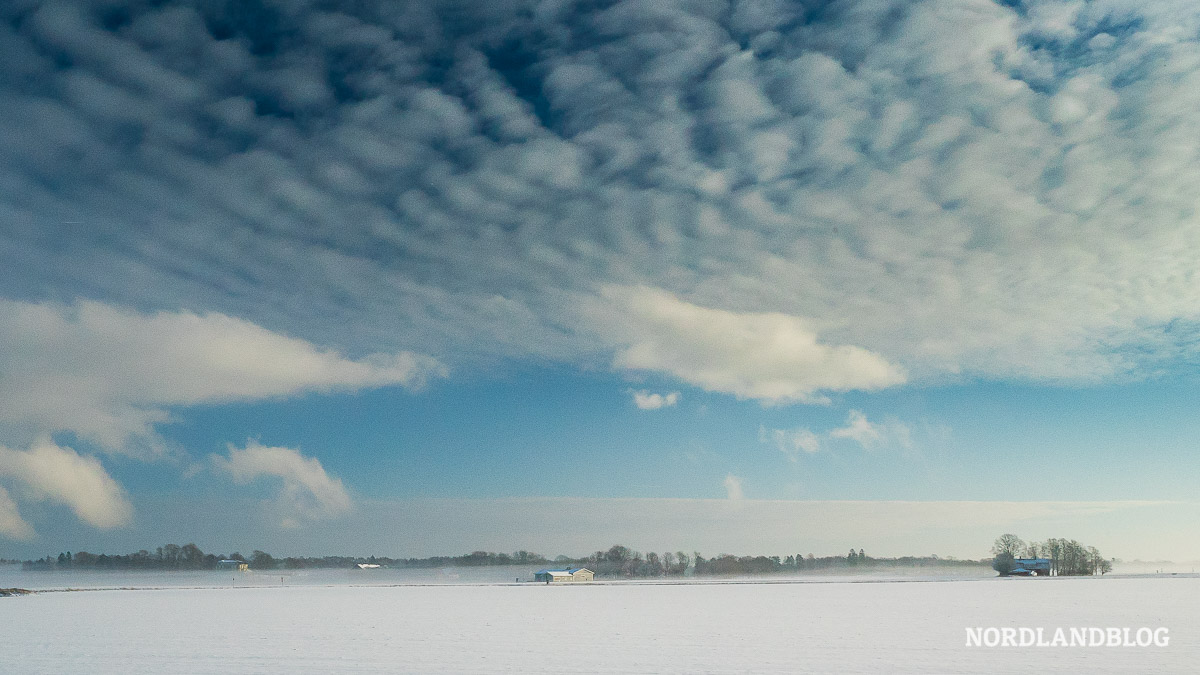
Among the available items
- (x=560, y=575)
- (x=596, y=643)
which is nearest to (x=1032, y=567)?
(x=560, y=575)

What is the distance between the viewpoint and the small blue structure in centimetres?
15388

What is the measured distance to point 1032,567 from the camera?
15475 cm

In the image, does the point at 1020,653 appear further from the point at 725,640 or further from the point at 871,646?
the point at 725,640

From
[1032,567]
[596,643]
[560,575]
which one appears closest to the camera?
[596,643]

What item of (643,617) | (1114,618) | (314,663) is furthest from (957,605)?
(314,663)

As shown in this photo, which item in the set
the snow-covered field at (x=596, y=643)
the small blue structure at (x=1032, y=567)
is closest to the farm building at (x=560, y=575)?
the small blue structure at (x=1032, y=567)

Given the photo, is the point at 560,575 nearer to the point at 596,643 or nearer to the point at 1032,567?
the point at 1032,567

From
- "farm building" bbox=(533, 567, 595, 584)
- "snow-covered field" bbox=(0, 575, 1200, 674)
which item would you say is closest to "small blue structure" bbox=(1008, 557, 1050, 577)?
"farm building" bbox=(533, 567, 595, 584)

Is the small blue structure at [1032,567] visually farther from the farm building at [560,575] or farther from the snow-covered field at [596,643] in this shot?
the snow-covered field at [596,643]

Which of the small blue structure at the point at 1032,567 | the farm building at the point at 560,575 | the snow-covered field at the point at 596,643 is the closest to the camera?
the snow-covered field at the point at 596,643

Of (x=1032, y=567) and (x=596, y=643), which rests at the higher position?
(x=596, y=643)

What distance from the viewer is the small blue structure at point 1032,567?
153875 millimetres

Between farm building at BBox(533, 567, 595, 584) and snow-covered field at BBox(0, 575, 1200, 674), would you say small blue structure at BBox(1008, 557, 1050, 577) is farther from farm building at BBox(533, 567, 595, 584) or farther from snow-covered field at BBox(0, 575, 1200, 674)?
snow-covered field at BBox(0, 575, 1200, 674)

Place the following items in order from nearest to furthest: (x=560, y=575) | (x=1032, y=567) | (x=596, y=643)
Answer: (x=596, y=643) → (x=1032, y=567) → (x=560, y=575)
